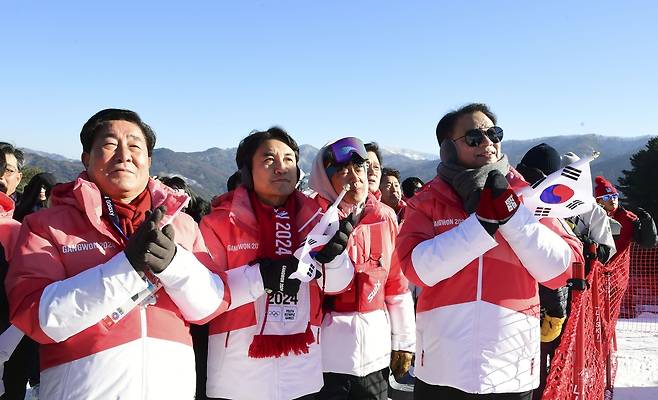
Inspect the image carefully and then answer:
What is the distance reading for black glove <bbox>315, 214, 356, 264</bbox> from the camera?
2.39 meters

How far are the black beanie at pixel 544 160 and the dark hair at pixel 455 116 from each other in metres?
1.95

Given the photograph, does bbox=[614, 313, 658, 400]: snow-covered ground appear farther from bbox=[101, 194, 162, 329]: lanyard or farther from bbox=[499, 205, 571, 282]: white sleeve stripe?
bbox=[101, 194, 162, 329]: lanyard

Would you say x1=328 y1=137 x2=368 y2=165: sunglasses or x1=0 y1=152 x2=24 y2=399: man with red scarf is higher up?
x1=328 y1=137 x2=368 y2=165: sunglasses

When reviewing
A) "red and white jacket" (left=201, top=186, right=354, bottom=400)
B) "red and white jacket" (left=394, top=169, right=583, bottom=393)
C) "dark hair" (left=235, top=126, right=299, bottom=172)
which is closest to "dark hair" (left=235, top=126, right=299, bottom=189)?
"dark hair" (left=235, top=126, right=299, bottom=172)

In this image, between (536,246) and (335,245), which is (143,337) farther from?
(536,246)

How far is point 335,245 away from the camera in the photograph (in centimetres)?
239

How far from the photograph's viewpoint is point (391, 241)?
10.7 ft

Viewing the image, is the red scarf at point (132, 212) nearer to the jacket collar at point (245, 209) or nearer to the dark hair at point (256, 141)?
the jacket collar at point (245, 209)

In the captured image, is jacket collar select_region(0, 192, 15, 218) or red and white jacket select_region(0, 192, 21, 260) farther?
jacket collar select_region(0, 192, 15, 218)

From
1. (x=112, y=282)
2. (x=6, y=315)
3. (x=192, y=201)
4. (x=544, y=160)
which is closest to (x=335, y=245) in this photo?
(x=112, y=282)

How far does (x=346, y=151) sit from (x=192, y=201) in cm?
208

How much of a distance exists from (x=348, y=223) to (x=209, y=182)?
13396 centimetres

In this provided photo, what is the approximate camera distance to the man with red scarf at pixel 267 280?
2.38 meters

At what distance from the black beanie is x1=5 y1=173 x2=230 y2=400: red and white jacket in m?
3.37
